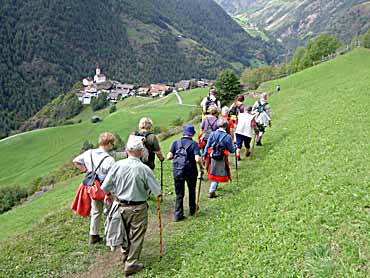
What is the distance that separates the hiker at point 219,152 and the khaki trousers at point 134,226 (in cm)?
441

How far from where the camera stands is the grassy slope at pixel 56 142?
89438 millimetres

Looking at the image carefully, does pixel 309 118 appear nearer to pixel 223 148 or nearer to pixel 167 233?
pixel 223 148

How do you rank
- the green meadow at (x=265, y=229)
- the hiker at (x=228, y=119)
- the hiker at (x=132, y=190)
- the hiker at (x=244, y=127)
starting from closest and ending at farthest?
the green meadow at (x=265, y=229) < the hiker at (x=132, y=190) < the hiker at (x=228, y=119) < the hiker at (x=244, y=127)

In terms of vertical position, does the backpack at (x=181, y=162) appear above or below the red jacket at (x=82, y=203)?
above

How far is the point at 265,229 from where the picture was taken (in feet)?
30.2

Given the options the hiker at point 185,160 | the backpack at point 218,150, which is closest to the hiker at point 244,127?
the backpack at point 218,150

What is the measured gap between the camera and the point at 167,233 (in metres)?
11.5

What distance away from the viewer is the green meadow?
748cm

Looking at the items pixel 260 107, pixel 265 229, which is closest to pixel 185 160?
pixel 265 229

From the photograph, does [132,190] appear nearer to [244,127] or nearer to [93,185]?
[93,185]

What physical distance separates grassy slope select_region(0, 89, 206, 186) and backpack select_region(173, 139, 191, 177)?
73472mm

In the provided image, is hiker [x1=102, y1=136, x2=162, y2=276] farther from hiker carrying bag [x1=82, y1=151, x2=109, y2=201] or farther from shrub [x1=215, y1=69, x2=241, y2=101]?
shrub [x1=215, y1=69, x2=241, y2=101]

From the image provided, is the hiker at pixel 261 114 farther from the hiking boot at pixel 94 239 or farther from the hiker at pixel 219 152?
the hiking boot at pixel 94 239

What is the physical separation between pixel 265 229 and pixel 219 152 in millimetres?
4175
